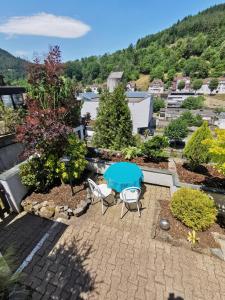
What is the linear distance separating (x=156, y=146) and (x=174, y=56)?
116755 millimetres

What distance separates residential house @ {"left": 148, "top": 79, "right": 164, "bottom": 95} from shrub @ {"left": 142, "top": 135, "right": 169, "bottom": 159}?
86.8 meters

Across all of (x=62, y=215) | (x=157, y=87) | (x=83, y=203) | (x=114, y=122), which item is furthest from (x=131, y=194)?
(x=157, y=87)

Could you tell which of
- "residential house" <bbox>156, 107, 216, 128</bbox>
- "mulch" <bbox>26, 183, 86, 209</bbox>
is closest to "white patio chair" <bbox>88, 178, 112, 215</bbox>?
"mulch" <bbox>26, 183, 86, 209</bbox>

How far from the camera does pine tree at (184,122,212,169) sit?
672cm

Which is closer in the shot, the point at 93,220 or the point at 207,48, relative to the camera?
the point at 93,220

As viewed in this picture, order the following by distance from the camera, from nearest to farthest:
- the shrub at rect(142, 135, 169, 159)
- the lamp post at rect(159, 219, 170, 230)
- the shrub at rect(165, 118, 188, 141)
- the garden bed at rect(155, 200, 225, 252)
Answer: the garden bed at rect(155, 200, 225, 252) → the lamp post at rect(159, 219, 170, 230) → the shrub at rect(142, 135, 169, 159) → the shrub at rect(165, 118, 188, 141)

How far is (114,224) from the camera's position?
5.56 m

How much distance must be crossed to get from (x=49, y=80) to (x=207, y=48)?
415 ft

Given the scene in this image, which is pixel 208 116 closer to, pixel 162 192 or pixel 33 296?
pixel 162 192

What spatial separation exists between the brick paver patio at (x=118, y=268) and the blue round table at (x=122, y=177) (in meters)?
1.39

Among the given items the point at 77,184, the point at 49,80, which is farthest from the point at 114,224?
the point at 49,80

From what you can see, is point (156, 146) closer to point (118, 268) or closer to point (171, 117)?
point (118, 268)

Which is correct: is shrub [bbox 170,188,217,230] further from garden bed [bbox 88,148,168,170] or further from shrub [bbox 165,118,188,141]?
shrub [bbox 165,118,188,141]

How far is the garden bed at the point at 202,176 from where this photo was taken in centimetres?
656
